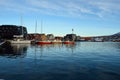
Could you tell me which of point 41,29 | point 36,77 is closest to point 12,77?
point 36,77

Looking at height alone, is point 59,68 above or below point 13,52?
below

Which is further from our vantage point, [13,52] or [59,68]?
[13,52]

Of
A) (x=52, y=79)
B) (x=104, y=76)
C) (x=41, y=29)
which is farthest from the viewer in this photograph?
(x=41, y=29)

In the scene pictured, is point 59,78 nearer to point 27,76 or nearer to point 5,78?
point 27,76

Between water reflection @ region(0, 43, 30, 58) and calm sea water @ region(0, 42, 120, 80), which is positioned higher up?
water reflection @ region(0, 43, 30, 58)

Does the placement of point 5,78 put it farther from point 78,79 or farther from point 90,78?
point 90,78

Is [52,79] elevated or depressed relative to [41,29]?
depressed

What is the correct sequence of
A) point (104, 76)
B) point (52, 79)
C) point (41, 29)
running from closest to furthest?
point (52, 79), point (104, 76), point (41, 29)

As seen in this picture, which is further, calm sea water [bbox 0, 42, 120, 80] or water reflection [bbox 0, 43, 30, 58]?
water reflection [bbox 0, 43, 30, 58]

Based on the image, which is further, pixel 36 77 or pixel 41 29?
pixel 41 29

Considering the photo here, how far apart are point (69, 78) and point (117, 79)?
5319 millimetres

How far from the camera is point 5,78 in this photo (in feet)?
73.6

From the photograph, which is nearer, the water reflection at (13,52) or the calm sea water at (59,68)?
the calm sea water at (59,68)

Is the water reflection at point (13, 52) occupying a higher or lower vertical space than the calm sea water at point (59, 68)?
higher
